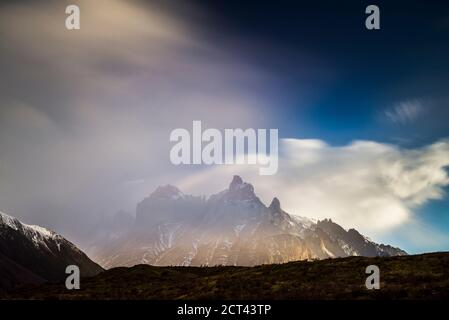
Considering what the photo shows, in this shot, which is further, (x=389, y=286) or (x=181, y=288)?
(x=181, y=288)

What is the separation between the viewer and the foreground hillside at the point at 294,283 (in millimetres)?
48188

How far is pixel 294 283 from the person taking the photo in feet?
192

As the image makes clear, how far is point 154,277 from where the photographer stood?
3123 inches

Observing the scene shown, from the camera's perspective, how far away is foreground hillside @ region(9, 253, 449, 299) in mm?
48188
